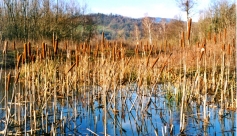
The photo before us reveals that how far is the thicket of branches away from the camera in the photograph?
15.1 meters

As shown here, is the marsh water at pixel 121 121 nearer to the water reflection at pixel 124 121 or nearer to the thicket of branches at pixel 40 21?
the water reflection at pixel 124 121

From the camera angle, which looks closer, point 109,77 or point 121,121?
point 121,121

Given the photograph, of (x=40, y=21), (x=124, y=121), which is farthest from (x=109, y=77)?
(x=40, y=21)

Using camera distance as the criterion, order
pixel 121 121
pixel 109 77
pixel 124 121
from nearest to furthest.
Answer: pixel 121 121, pixel 124 121, pixel 109 77

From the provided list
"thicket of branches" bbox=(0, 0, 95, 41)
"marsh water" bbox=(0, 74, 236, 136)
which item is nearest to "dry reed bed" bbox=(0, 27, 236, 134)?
"marsh water" bbox=(0, 74, 236, 136)

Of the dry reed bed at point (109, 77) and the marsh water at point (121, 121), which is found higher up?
the dry reed bed at point (109, 77)

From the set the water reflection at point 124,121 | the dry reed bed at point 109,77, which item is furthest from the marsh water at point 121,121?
the dry reed bed at point 109,77

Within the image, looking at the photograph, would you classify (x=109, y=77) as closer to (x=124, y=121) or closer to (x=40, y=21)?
(x=124, y=121)

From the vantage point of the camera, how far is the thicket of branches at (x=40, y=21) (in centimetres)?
1508

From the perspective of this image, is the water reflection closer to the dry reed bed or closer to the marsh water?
the marsh water

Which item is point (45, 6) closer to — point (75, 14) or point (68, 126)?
point (75, 14)

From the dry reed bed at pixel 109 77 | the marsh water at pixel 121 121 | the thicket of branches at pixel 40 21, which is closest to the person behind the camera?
the dry reed bed at pixel 109 77

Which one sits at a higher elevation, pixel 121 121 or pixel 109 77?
pixel 109 77

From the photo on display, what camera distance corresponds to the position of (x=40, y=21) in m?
18.4
